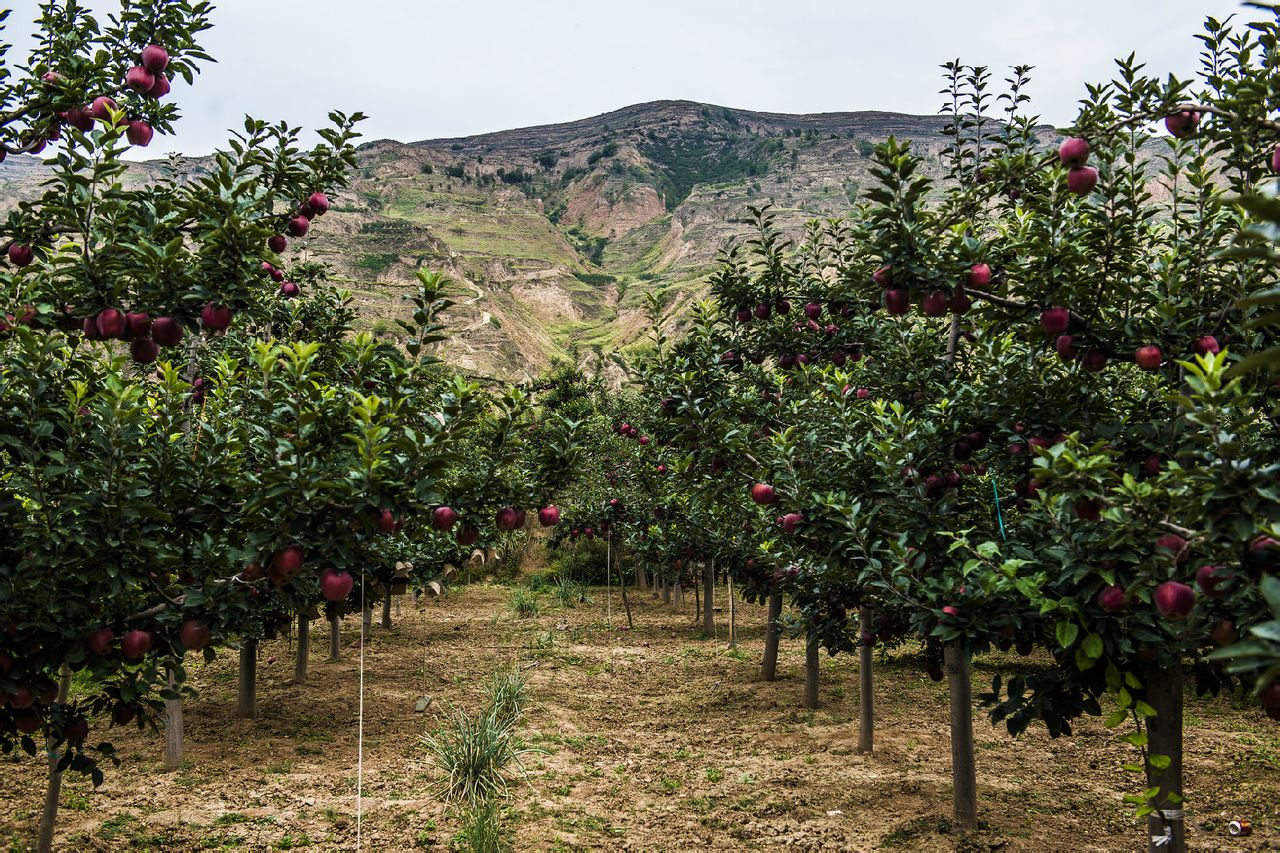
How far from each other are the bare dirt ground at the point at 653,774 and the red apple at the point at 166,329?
4274mm

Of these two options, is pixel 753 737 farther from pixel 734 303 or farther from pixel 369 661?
pixel 369 661

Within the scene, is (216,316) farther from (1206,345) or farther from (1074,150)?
(1206,345)

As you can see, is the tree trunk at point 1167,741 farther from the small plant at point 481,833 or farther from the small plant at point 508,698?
the small plant at point 508,698

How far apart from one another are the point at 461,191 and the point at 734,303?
120m

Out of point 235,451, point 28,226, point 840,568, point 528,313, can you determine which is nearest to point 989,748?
point 840,568

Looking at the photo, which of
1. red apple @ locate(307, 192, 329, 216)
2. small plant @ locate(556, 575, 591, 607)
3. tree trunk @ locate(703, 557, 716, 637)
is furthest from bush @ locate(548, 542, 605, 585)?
red apple @ locate(307, 192, 329, 216)

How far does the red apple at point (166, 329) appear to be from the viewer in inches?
146

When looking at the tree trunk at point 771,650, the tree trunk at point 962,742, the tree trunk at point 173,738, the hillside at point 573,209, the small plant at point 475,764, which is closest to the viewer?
the tree trunk at point 962,742

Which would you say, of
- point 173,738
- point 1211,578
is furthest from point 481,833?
point 1211,578

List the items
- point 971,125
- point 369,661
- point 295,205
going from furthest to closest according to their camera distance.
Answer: point 369,661 → point 971,125 → point 295,205

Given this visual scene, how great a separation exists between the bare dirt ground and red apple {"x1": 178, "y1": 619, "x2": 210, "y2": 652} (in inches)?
117

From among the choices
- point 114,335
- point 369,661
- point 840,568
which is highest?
point 114,335

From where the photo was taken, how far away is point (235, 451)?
414 cm

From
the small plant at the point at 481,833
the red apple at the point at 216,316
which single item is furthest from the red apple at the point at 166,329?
the small plant at the point at 481,833
